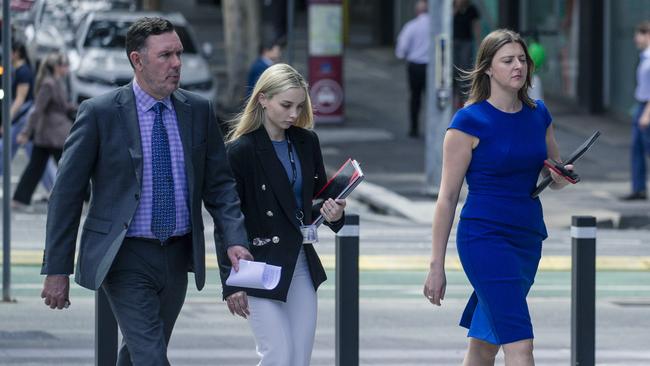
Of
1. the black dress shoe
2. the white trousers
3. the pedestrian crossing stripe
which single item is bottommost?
the black dress shoe

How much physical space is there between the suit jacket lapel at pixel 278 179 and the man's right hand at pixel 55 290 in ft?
3.18

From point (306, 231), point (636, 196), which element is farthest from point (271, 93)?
point (636, 196)

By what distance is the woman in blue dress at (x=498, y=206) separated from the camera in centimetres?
642

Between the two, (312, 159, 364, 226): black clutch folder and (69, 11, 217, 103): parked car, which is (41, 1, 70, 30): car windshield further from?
(312, 159, 364, 226): black clutch folder

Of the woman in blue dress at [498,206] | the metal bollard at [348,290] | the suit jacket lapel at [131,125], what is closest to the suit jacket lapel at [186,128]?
the suit jacket lapel at [131,125]

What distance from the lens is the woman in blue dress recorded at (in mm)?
6418

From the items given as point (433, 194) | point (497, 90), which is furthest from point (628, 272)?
point (497, 90)

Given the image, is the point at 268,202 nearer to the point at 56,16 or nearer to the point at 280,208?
the point at 280,208

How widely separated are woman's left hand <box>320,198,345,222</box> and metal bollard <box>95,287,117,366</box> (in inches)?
46.8

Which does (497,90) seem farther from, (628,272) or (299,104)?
(628,272)

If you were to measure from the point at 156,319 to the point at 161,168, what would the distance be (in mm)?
580

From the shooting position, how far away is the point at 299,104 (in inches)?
256

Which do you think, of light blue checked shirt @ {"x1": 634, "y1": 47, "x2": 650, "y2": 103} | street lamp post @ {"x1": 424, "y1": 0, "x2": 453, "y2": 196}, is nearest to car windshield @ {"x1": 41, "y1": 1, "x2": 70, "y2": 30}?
street lamp post @ {"x1": 424, "y1": 0, "x2": 453, "y2": 196}

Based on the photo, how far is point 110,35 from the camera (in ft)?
78.0
